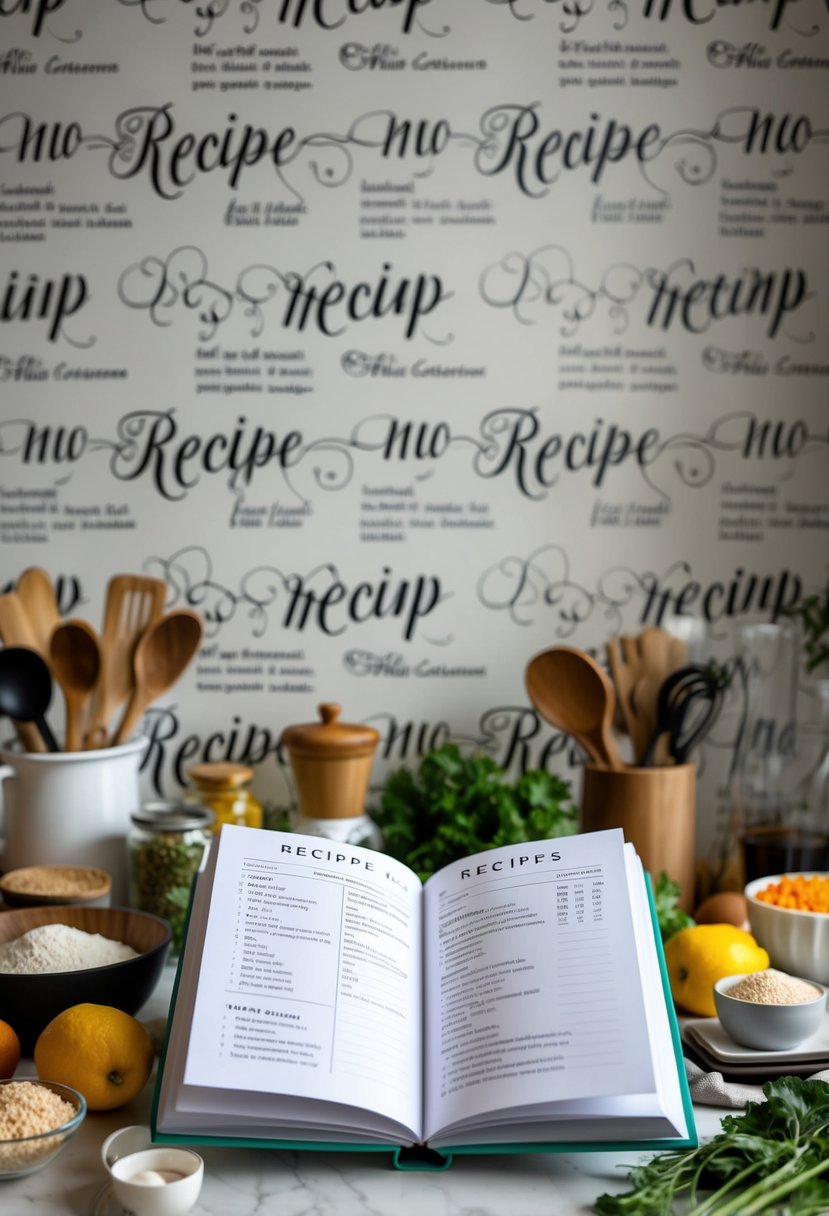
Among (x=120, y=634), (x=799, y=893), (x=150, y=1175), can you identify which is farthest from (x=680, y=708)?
(x=150, y=1175)

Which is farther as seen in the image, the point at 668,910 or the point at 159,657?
the point at 159,657

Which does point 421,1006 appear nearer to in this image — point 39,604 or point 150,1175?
point 150,1175

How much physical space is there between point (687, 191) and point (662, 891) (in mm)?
863

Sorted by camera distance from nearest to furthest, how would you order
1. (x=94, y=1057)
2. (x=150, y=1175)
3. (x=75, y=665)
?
1. (x=150, y=1175)
2. (x=94, y=1057)
3. (x=75, y=665)

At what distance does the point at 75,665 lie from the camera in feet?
4.18

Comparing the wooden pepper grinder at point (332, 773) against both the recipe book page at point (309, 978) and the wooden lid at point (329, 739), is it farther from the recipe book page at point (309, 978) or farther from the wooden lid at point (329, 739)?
the recipe book page at point (309, 978)

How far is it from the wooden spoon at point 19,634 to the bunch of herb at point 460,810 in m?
0.42

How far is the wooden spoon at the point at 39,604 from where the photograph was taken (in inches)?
51.7

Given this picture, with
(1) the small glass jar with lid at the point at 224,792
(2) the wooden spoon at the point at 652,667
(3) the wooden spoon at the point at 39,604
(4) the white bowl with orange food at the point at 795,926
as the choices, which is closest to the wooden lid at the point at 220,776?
(1) the small glass jar with lid at the point at 224,792

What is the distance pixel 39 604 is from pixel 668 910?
81 cm

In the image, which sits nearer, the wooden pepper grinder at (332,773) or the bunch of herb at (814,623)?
the wooden pepper grinder at (332,773)

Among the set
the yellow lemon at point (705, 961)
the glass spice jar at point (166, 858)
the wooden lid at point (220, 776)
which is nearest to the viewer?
the yellow lemon at point (705, 961)

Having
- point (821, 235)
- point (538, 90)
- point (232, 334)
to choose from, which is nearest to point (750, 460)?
point (821, 235)

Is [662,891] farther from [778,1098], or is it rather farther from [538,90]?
[538,90]
